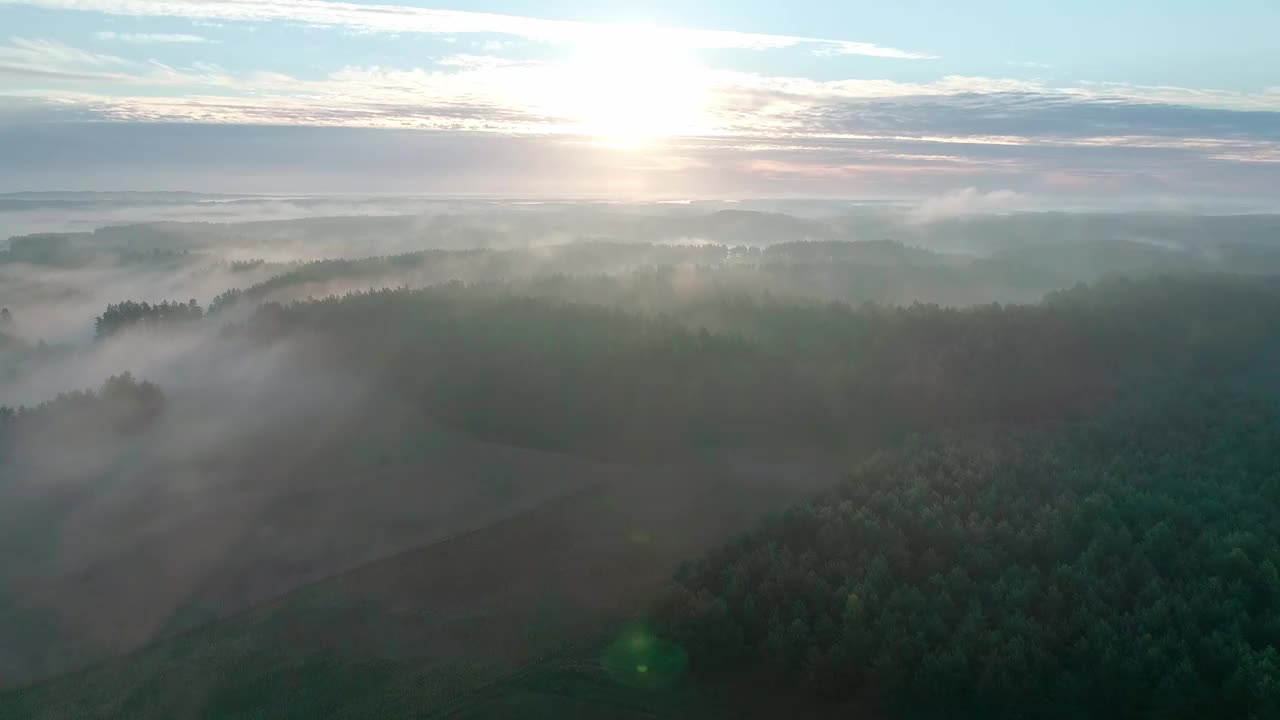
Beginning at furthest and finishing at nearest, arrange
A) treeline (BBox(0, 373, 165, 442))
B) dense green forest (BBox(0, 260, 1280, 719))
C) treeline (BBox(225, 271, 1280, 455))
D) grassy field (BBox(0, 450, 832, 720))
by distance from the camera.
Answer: treeline (BBox(0, 373, 165, 442)) < treeline (BBox(225, 271, 1280, 455)) < grassy field (BBox(0, 450, 832, 720)) < dense green forest (BBox(0, 260, 1280, 719))

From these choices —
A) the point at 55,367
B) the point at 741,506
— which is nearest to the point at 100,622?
the point at 741,506

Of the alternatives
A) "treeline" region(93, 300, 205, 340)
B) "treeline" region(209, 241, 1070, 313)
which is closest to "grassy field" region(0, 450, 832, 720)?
"treeline" region(209, 241, 1070, 313)

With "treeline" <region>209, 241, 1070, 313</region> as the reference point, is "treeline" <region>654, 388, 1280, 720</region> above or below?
above

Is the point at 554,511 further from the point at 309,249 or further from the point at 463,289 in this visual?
the point at 309,249

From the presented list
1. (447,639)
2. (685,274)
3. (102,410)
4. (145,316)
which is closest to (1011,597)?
(447,639)

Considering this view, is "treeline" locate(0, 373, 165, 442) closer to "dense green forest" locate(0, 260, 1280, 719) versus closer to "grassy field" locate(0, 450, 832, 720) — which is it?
"dense green forest" locate(0, 260, 1280, 719)

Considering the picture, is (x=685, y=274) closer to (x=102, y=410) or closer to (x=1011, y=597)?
(x=102, y=410)

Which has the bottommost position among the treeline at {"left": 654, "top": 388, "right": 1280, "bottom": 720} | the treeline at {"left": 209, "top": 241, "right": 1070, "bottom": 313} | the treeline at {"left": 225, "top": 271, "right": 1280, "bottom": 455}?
the treeline at {"left": 209, "top": 241, "right": 1070, "bottom": 313}
